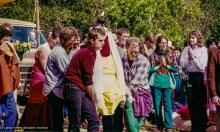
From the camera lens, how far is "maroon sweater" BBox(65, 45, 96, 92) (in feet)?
25.0

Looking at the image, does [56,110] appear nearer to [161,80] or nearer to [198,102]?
[161,80]

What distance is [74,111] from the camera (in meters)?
7.60

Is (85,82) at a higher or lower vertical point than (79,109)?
higher

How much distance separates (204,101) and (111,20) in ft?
52.1

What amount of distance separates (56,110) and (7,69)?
924 millimetres

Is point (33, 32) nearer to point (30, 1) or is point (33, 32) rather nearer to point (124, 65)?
point (124, 65)

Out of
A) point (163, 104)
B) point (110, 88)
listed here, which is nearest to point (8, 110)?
point (110, 88)

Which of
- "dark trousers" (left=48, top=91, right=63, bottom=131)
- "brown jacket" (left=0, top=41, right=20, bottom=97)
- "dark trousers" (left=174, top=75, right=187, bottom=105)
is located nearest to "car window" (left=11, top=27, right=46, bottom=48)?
"dark trousers" (left=174, top=75, right=187, bottom=105)

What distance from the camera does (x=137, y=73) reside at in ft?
30.1

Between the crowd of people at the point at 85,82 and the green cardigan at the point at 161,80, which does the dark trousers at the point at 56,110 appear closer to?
the crowd of people at the point at 85,82

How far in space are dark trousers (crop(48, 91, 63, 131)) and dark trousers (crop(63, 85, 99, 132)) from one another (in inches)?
15.8

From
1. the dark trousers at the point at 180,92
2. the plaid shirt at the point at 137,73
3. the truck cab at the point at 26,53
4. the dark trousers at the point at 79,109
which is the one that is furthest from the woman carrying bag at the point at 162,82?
the truck cab at the point at 26,53

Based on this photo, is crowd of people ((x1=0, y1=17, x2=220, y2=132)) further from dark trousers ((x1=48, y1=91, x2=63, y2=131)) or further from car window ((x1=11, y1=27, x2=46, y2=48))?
car window ((x1=11, y1=27, x2=46, y2=48))

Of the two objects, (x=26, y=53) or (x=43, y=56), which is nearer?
(x=43, y=56)
